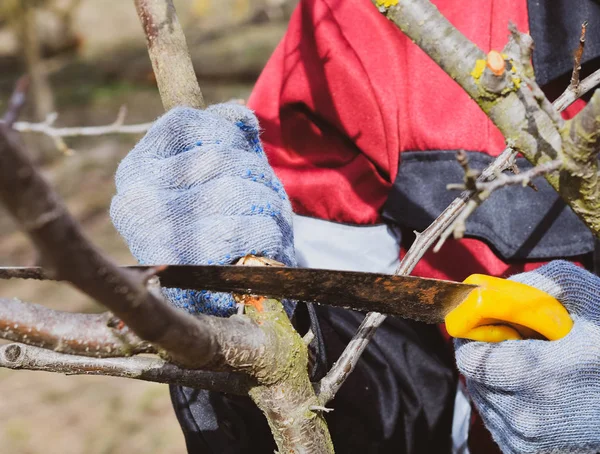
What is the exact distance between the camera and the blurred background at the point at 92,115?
3.23 metres

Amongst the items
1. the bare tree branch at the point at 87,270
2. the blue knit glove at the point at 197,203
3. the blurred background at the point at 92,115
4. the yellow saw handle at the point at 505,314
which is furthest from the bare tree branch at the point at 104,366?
the blurred background at the point at 92,115

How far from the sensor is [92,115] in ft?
27.3

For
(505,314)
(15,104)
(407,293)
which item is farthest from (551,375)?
(15,104)

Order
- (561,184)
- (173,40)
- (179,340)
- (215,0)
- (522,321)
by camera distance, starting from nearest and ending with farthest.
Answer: (179,340), (561,184), (522,321), (173,40), (215,0)

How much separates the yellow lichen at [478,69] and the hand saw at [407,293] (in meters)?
0.30

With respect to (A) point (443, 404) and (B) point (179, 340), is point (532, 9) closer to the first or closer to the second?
(A) point (443, 404)

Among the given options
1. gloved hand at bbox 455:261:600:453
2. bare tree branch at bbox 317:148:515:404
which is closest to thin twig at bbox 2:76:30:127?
bare tree branch at bbox 317:148:515:404

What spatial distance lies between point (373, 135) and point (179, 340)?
34.9 inches

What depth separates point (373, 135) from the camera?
54.4 inches

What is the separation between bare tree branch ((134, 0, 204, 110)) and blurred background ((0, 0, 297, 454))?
66 cm

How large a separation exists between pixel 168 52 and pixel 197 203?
321mm

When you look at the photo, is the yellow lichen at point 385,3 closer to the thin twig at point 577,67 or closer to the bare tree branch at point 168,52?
the thin twig at point 577,67

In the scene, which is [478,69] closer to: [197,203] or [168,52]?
[197,203]

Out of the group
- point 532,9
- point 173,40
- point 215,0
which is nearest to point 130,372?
point 173,40
